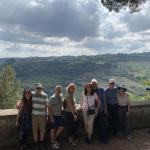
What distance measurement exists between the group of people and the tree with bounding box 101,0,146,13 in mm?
4128

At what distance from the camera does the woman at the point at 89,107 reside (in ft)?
38.9

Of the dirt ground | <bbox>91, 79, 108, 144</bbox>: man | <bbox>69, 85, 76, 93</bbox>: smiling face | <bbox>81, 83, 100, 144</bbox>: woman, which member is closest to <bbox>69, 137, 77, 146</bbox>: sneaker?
the dirt ground

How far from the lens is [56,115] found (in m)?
11.2

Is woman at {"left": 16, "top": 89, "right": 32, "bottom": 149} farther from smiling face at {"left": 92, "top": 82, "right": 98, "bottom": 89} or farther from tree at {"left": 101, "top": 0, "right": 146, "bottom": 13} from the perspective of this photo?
tree at {"left": 101, "top": 0, "right": 146, "bottom": 13}

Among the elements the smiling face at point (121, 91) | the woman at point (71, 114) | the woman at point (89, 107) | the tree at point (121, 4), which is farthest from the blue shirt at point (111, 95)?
the tree at point (121, 4)

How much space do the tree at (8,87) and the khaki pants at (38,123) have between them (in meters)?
43.0

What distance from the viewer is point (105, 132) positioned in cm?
1231

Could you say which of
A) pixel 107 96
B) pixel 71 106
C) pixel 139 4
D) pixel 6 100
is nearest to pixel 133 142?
pixel 107 96

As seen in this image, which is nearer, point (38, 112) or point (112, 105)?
point (38, 112)

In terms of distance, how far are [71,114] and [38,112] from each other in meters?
1.23

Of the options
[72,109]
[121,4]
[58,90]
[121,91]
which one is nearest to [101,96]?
[121,91]

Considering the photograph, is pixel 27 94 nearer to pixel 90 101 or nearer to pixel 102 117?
pixel 90 101

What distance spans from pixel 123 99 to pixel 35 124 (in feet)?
11.0

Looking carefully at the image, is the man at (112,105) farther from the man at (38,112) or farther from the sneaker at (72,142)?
the man at (38,112)
